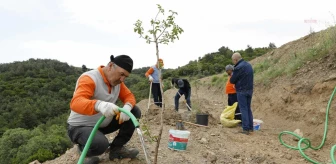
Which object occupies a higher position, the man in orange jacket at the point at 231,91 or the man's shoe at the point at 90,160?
the man in orange jacket at the point at 231,91

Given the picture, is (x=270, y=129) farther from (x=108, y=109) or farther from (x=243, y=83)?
(x=108, y=109)

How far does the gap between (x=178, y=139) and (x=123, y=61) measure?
1.55 metres

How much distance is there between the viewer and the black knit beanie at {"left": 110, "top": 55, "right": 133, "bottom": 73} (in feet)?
9.13

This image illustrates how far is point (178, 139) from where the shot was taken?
3936mm

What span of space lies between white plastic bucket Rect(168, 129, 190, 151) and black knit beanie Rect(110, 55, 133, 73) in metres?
1.39

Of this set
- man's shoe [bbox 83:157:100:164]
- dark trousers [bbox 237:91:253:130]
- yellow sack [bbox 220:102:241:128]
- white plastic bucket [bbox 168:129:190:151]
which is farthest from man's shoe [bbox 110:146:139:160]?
yellow sack [bbox 220:102:241:128]

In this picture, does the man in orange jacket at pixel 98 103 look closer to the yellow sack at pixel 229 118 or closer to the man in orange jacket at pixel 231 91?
the yellow sack at pixel 229 118

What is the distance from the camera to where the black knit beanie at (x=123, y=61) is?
2.78m

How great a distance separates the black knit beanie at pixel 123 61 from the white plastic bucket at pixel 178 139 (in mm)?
1389

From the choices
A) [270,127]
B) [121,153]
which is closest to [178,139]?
[121,153]

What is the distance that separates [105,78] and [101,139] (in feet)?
1.83

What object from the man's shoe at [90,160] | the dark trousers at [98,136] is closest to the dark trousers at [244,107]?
the dark trousers at [98,136]

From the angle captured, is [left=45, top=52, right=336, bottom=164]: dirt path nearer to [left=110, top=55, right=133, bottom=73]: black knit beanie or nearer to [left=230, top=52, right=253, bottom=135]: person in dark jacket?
[left=230, top=52, right=253, bottom=135]: person in dark jacket

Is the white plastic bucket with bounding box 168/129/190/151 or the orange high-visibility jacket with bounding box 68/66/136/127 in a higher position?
the orange high-visibility jacket with bounding box 68/66/136/127
